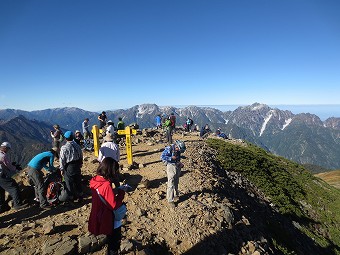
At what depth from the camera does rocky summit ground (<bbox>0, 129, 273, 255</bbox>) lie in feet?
27.7

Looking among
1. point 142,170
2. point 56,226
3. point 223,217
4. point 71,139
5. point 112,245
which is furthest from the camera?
point 142,170

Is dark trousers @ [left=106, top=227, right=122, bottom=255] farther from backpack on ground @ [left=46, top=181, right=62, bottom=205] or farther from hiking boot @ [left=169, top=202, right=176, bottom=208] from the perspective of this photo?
backpack on ground @ [left=46, top=181, right=62, bottom=205]

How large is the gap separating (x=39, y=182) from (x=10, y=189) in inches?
46.1

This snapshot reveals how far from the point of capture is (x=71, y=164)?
11070 millimetres

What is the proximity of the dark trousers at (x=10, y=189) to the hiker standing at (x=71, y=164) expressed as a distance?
200cm

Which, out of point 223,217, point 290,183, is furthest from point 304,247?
point 290,183

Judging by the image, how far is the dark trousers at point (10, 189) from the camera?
34.7 feet

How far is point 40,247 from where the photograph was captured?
26.9 feet

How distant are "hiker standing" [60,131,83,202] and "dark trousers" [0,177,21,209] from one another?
78.9 inches

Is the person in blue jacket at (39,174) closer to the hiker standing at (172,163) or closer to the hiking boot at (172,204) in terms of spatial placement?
the hiker standing at (172,163)

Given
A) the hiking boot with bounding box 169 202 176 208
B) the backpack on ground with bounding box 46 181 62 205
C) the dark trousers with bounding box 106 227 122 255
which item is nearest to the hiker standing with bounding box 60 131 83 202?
the backpack on ground with bounding box 46 181 62 205

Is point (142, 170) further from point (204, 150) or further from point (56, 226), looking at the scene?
point (204, 150)

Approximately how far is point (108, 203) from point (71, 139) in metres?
5.93

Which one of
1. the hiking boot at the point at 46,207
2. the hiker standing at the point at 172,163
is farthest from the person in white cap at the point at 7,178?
the hiker standing at the point at 172,163
